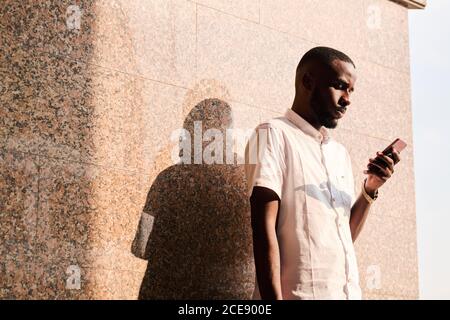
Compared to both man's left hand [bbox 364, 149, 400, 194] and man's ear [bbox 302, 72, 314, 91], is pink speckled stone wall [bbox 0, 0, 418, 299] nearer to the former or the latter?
man's ear [bbox 302, 72, 314, 91]

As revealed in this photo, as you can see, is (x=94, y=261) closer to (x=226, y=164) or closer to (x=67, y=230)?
(x=67, y=230)

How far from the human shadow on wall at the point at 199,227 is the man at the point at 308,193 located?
61 cm

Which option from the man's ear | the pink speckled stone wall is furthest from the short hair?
the pink speckled stone wall

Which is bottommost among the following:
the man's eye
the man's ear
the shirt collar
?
the shirt collar

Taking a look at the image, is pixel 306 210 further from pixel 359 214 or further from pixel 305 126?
pixel 359 214

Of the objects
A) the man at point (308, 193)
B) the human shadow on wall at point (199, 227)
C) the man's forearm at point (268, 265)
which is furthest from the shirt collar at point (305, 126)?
the man's forearm at point (268, 265)

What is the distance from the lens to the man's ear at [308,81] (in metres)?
6.34

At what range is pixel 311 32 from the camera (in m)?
8.04

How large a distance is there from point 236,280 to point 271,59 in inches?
80.5

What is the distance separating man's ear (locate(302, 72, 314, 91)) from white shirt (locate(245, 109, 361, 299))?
223mm

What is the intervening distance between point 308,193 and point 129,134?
1.38 meters

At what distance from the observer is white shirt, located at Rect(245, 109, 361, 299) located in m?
5.85

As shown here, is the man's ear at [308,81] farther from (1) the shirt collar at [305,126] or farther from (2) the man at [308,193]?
(1) the shirt collar at [305,126]
